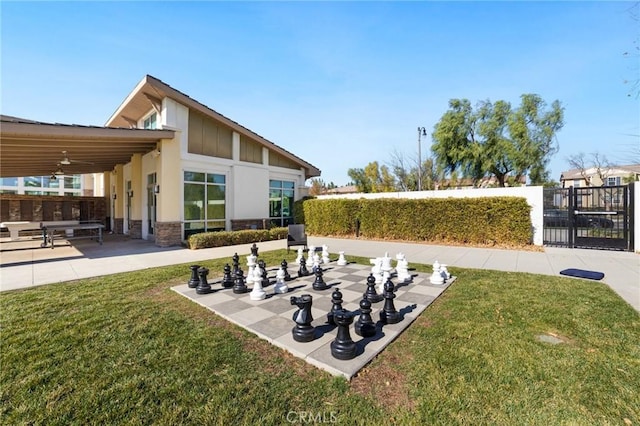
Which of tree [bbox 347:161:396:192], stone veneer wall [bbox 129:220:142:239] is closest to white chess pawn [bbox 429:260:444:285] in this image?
stone veneer wall [bbox 129:220:142:239]

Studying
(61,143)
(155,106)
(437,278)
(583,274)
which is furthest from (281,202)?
(583,274)

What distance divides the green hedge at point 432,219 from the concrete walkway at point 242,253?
1.04 meters

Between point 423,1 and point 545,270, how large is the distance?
7.89 metres

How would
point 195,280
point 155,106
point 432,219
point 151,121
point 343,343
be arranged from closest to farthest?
point 343,343, point 195,280, point 155,106, point 432,219, point 151,121

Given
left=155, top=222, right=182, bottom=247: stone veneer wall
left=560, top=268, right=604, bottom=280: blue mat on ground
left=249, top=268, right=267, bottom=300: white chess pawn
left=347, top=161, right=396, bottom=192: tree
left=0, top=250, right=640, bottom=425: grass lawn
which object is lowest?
left=0, top=250, right=640, bottom=425: grass lawn

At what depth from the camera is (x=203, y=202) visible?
1287cm

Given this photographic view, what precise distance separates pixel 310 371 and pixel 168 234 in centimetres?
1047

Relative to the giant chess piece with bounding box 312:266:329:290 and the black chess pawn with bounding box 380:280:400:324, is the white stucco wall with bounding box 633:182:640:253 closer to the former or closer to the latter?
the black chess pawn with bounding box 380:280:400:324

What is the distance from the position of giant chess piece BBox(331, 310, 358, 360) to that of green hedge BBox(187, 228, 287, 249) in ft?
30.0

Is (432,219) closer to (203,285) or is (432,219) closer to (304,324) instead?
(203,285)

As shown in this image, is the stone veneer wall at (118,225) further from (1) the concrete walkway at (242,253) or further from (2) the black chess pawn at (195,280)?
(2) the black chess pawn at (195,280)

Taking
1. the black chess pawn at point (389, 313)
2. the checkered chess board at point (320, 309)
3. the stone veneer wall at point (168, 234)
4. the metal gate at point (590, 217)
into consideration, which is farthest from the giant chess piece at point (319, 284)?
the metal gate at point (590, 217)

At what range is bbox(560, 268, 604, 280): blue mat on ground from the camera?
5.96 m

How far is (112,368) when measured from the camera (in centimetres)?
268
